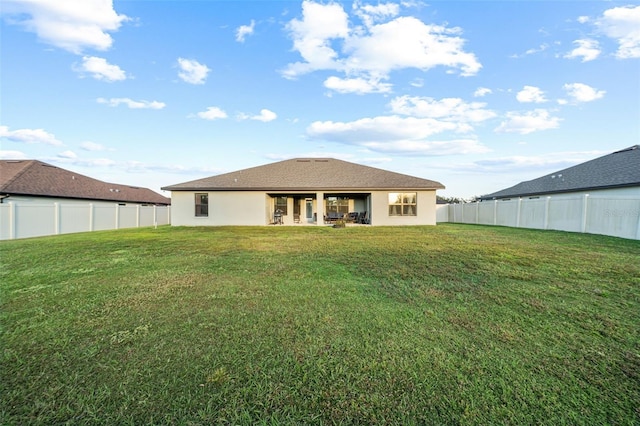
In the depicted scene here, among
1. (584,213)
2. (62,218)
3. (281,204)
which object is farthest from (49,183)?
(584,213)

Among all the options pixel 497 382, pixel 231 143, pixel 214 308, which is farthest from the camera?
pixel 231 143

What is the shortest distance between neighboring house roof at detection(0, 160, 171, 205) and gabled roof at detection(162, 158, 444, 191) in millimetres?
7272

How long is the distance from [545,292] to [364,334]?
331 centimetres

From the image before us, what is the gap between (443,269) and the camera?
19.3ft

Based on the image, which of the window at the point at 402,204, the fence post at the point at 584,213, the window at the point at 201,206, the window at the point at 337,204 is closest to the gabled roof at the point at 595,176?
the fence post at the point at 584,213

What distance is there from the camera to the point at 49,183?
18641mm

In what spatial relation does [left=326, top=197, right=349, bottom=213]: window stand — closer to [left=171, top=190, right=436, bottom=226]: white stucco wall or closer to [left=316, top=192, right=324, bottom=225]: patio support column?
[left=316, top=192, right=324, bottom=225]: patio support column

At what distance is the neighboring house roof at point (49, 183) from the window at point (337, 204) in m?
17.7

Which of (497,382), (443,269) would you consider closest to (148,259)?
(443,269)

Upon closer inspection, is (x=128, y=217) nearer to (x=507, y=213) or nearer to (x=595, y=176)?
(x=507, y=213)

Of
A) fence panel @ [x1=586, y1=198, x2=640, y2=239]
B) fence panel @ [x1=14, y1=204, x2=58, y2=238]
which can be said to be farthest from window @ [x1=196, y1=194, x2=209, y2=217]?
fence panel @ [x1=586, y1=198, x2=640, y2=239]

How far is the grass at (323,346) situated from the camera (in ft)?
6.65

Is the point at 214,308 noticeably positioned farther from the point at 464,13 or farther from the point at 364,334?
the point at 464,13

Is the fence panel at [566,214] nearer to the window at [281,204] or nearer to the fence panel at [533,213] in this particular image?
the fence panel at [533,213]
